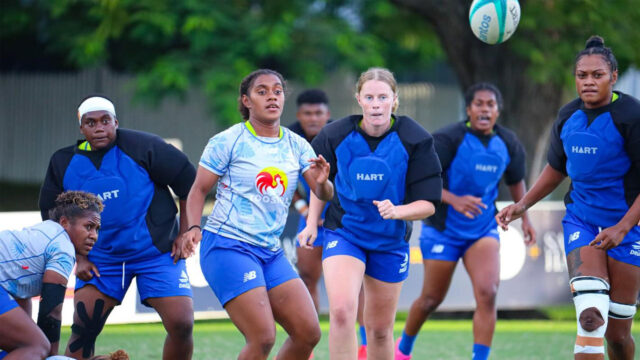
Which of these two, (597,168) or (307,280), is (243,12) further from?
(597,168)

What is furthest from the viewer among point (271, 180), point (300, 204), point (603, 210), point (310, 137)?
point (300, 204)

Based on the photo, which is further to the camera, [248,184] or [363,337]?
[363,337]

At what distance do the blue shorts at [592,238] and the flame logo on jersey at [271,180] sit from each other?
2124 mm

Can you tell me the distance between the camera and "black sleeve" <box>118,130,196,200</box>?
6.61 meters

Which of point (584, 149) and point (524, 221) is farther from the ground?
point (584, 149)

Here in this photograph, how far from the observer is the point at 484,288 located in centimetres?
795

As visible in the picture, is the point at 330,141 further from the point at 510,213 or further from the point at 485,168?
the point at 485,168

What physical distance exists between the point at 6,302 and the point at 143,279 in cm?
112

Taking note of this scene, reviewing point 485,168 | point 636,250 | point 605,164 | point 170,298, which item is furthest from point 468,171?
point 170,298

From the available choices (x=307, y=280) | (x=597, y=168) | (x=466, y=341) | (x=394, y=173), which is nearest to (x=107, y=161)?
(x=394, y=173)

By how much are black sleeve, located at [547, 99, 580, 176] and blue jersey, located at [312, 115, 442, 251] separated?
→ 0.96 m

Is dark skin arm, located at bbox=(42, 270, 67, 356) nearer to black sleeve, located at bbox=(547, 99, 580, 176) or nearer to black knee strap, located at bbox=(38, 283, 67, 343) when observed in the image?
black knee strap, located at bbox=(38, 283, 67, 343)

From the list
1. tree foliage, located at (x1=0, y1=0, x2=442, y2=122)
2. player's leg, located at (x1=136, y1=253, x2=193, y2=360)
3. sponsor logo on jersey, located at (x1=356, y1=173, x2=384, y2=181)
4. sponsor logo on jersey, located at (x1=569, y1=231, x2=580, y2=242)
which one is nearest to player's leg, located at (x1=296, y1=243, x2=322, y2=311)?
player's leg, located at (x1=136, y1=253, x2=193, y2=360)

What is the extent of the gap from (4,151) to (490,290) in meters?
17.7
